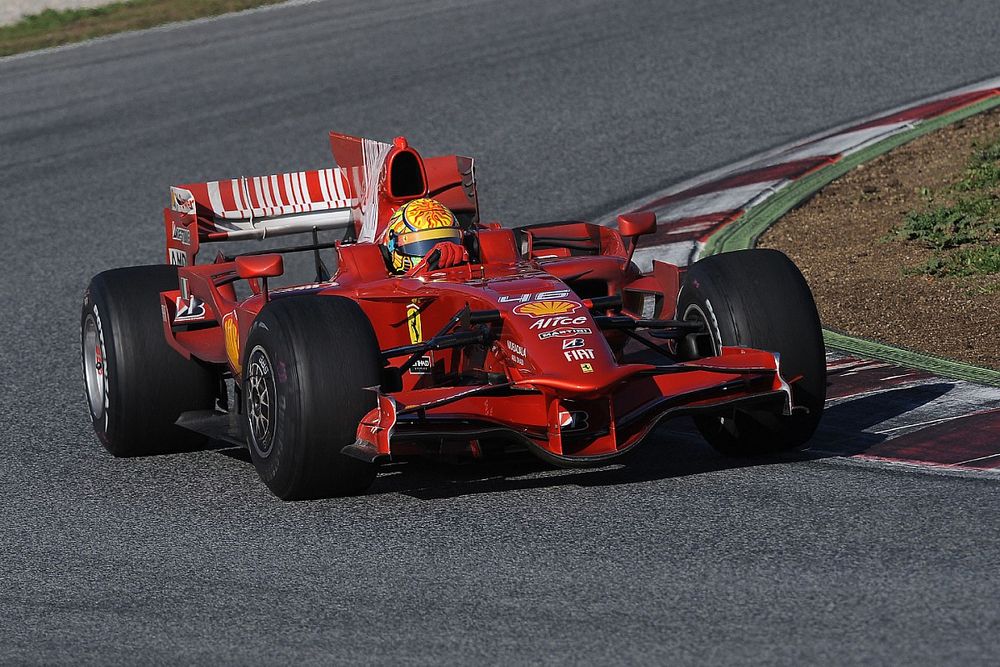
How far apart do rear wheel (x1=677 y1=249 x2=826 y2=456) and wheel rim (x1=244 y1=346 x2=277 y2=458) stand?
74.3 inches

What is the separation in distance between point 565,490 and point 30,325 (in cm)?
562

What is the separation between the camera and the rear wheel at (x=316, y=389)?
6449mm

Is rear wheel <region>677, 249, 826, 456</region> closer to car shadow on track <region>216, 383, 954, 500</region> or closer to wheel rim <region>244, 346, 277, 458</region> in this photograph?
car shadow on track <region>216, 383, 954, 500</region>

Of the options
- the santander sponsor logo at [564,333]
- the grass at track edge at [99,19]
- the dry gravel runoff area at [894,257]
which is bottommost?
the dry gravel runoff area at [894,257]

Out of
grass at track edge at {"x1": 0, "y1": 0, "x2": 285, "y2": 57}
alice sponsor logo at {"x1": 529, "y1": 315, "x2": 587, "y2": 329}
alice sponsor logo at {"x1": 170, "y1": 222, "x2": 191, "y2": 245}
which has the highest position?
grass at track edge at {"x1": 0, "y1": 0, "x2": 285, "y2": 57}

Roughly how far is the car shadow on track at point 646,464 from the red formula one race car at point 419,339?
17 cm

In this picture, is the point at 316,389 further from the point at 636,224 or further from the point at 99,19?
the point at 99,19

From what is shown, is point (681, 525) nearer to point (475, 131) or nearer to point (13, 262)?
point (13, 262)

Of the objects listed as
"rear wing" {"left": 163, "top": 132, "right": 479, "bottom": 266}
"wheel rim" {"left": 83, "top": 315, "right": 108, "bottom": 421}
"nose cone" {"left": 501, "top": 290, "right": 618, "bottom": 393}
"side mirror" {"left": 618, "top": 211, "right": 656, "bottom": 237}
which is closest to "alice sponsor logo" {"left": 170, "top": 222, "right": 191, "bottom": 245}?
"rear wing" {"left": 163, "top": 132, "right": 479, "bottom": 266}

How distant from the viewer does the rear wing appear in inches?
347

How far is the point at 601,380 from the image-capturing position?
6305 millimetres

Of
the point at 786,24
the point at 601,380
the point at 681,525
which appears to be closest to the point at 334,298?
the point at 601,380

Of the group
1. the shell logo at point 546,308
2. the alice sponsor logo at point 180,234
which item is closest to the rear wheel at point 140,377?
the alice sponsor logo at point 180,234

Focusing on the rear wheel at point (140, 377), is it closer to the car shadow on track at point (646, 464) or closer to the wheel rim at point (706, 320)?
the car shadow on track at point (646, 464)
